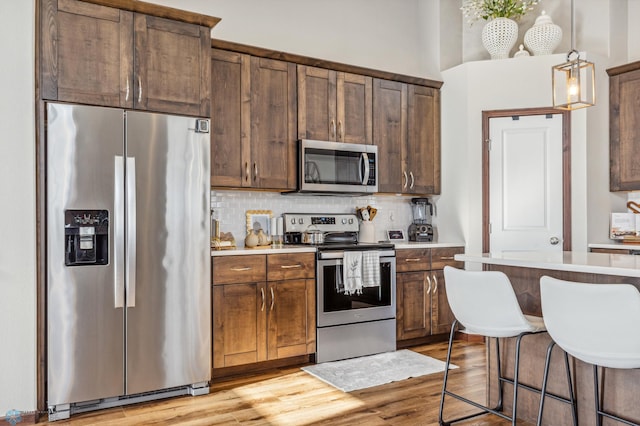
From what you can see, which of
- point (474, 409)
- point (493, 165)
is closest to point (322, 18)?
point (493, 165)

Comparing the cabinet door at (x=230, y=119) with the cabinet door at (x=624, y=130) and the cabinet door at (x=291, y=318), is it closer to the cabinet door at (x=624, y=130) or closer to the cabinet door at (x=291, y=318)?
the cabinet door at (x=291, y=318)

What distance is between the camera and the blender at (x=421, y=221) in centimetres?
516

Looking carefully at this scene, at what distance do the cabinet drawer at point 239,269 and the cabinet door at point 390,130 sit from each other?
157 centimetres

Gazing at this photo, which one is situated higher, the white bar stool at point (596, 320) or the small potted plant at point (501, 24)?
the small potted plant at point (501, 24)

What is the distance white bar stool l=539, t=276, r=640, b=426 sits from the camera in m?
1.97

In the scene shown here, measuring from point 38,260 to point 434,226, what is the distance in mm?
3649

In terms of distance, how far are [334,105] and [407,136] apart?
88cm

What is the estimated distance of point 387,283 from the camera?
4449mm

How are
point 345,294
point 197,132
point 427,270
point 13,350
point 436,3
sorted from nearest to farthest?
point 13,350, point 197,132, point 345,294, point 427,270, point 436,3

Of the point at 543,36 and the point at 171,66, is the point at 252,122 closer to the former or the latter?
the point at 171,66

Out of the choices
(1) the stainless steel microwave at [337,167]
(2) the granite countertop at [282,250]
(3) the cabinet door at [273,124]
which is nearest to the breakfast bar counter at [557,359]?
(2) the granite countertop at [282,250]

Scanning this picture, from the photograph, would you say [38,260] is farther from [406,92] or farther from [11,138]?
[406,92]

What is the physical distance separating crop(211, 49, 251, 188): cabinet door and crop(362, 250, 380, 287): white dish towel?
115 cm

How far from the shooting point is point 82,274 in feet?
10.0
